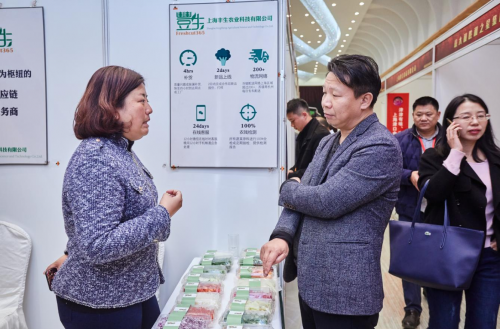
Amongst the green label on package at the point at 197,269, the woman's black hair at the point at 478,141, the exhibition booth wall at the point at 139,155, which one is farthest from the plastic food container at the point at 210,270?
the woman's black hair at the point at 478,141

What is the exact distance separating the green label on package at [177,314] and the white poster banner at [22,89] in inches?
59.7

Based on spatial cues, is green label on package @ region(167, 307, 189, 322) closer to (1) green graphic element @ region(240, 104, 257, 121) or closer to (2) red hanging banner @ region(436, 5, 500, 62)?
(1) green graphic element @ region(240, 104, 257, 121)

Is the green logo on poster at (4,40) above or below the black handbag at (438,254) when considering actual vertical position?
above

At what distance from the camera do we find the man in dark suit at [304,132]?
367 cm

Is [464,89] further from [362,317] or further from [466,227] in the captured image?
[362,317]

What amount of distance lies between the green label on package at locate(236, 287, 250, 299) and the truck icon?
4.63 ft

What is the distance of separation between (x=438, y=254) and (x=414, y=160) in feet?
4.56

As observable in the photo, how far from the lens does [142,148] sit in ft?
8.26

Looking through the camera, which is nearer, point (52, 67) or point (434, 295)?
point (434, 295)

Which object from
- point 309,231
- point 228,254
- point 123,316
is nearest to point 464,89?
→ point 228,254

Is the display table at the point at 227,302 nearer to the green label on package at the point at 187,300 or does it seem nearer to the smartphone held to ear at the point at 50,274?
the green label on package at the point at 187,300

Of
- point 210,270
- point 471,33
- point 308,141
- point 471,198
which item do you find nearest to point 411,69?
point 471,33

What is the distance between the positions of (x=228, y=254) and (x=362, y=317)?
1.22 meters

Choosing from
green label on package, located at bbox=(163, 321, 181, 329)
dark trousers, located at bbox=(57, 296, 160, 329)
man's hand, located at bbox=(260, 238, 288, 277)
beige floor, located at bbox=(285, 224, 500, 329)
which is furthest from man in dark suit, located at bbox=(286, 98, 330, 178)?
dark trousers, located at bbox=(57, 296, 160, 329)
